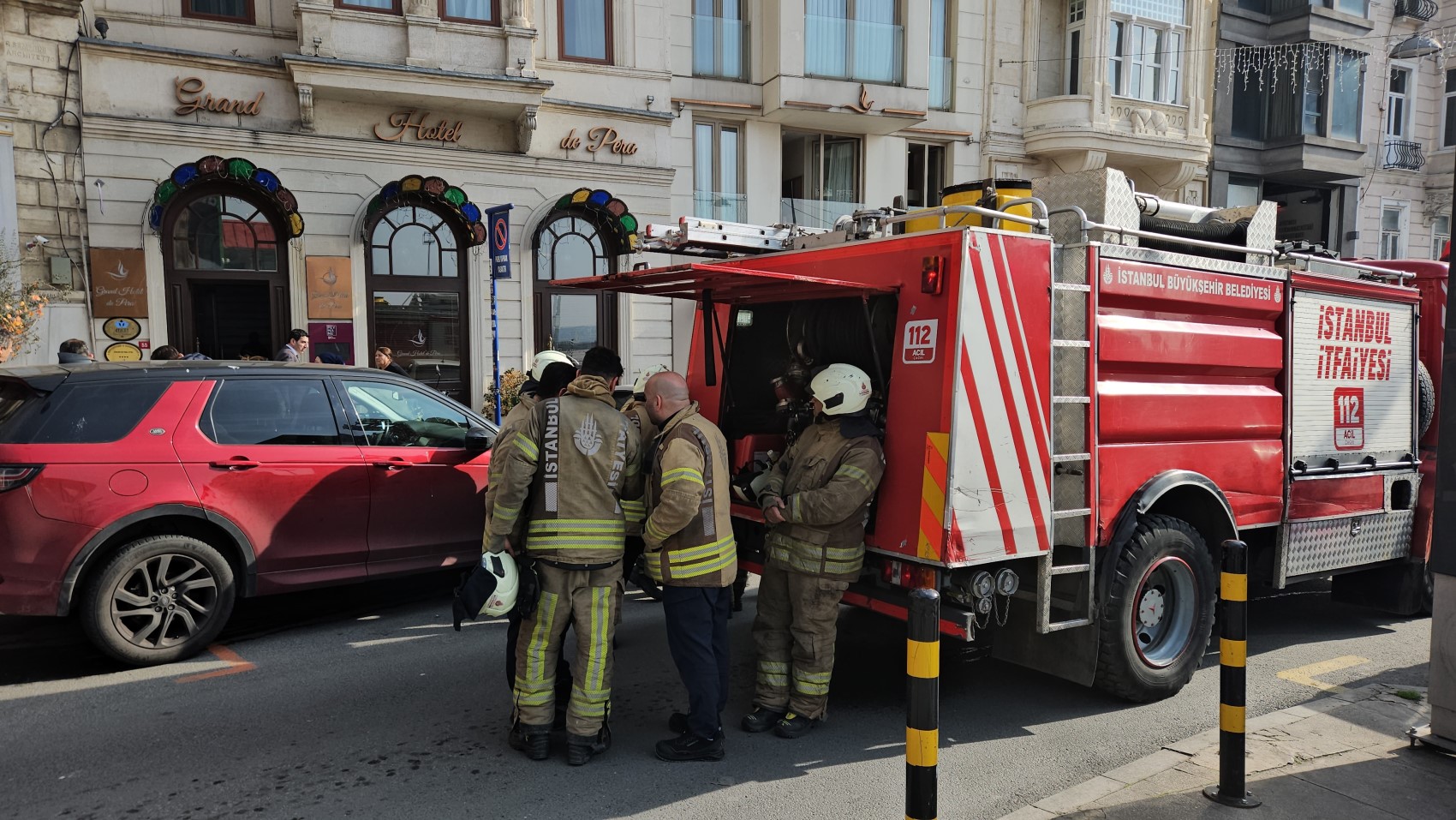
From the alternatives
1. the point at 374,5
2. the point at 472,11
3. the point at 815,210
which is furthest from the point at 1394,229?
the point at 374,5

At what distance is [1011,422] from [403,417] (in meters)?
4.18

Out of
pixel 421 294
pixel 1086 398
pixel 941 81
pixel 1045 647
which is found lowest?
pixel 1045 647

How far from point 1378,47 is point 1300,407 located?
882 inches

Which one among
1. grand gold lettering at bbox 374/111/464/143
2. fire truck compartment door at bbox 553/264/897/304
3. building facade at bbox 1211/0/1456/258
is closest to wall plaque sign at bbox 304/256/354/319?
grand gold lettering at bbox 374/111/464/143

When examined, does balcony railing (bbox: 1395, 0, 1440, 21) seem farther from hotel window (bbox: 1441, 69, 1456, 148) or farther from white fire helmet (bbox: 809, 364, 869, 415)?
white fire helmet (bbox: 809, 364, 869, 415)

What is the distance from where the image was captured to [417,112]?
518 inches

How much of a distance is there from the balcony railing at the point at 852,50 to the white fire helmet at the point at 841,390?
12974 millimetres

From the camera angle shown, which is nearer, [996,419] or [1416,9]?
[996,419]

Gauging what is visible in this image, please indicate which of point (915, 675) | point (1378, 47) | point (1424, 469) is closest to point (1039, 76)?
point (1378, 47)

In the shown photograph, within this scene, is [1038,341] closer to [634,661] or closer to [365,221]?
[634,661]

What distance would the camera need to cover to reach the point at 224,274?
40.6 ft

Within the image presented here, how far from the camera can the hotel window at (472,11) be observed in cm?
1325

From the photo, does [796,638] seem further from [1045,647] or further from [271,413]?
Answer: [271,413]

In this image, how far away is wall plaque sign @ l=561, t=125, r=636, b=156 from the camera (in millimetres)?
14195
